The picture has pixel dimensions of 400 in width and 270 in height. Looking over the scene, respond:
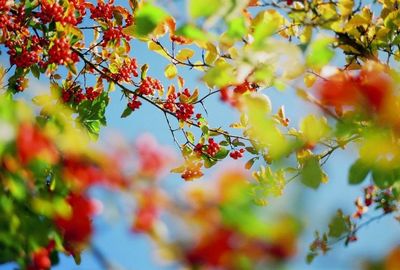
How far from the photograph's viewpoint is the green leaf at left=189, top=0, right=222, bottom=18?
104 centimetres

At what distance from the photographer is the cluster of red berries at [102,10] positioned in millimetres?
3256

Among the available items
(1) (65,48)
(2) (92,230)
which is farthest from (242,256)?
(1) (65,48)

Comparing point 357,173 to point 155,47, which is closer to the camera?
point 357,173

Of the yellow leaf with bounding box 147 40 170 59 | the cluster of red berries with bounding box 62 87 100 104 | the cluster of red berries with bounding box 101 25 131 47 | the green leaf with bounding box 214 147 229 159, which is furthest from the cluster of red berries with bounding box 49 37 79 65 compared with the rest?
the green leaf with bounding box 214 147 229 159

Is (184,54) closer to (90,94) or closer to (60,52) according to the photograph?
(60,52)

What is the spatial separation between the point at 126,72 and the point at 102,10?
20.4 inches

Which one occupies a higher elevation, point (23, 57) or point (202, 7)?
point (23, 57)

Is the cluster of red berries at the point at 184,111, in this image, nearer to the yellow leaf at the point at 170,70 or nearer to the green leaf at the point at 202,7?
the yellow leaf at the point at 170,70

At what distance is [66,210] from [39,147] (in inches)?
8.7

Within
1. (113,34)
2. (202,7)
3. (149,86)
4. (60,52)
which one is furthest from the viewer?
(149,86)

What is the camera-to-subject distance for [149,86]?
11.0ft

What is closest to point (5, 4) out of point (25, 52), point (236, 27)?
point (25, 52)

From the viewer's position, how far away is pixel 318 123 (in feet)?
5.05

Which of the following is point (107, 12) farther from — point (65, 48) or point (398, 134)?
point (398, 134)
